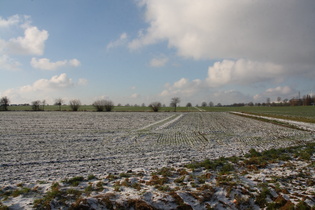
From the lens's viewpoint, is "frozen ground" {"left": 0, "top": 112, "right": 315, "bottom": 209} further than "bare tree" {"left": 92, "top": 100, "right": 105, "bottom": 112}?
No

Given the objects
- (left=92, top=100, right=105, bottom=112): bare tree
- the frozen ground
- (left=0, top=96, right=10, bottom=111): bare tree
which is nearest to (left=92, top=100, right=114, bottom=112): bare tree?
(left=92, top=100, right=105, bottom=112): bare tree

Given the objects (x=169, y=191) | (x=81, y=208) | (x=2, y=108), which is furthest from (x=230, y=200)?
(x=2, y=108)

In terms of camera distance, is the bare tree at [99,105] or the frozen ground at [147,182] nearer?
the frozen ground at [147,182]

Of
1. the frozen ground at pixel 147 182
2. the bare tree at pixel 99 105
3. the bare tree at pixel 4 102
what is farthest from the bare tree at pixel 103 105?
the frozen ground at pixel 147 182

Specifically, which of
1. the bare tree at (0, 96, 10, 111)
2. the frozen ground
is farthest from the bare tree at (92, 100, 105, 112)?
the frozen ground

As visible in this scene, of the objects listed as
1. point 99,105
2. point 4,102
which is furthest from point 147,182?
point 4,102

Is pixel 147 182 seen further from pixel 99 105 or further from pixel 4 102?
pixel 4 102

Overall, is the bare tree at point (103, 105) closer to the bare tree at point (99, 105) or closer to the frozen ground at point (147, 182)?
the bare tree at point (99, 105)

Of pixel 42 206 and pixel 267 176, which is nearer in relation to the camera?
pixel 42 206

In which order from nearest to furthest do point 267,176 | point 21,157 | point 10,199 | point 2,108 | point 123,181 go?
1. point 10,199
2. point 123,181
3. point 267,176
4. point 21,157
5. point 2,108

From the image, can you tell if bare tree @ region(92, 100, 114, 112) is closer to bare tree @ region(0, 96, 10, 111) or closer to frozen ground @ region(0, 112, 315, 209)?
bare tree @ region(0, 96, 10, 111)

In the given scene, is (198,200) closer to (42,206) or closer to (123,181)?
(123,181)

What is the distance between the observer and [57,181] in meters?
6.95

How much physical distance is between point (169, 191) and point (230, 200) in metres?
1.65
